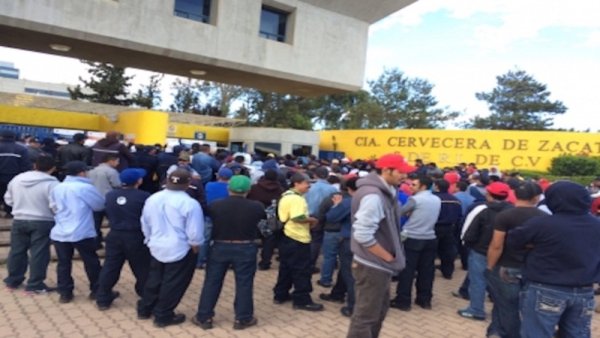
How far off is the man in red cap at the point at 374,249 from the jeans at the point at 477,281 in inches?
97.9

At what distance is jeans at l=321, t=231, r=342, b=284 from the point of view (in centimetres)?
673

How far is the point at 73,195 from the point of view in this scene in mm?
5543

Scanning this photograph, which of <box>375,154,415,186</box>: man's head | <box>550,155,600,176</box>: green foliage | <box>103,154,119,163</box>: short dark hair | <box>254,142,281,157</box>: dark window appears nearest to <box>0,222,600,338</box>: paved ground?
<box>103,154,119,163</box>: short dark hair

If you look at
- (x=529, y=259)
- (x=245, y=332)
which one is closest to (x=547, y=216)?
(x=529, y=259)

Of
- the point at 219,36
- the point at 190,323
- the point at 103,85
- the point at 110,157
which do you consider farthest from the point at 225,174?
the point at 103,85

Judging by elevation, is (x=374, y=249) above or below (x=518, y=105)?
below

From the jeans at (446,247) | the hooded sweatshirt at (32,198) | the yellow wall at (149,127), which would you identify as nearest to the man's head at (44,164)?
the hooded sweatshirt at (32,198)

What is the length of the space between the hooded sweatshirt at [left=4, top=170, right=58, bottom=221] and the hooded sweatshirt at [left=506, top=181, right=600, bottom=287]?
5.72m

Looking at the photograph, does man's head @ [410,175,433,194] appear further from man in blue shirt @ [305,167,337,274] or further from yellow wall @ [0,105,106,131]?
yellow wall @ [0,105,106,131]

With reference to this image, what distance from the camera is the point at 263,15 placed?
15562 millimetres

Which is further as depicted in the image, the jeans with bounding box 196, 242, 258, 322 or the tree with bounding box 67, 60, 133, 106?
the tree with bounding box 67, 60, 133, 106

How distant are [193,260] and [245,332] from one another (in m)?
1.06

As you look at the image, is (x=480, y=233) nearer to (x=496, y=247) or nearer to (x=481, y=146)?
(x=496, y=247)

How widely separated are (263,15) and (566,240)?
Answer: 1395cm
